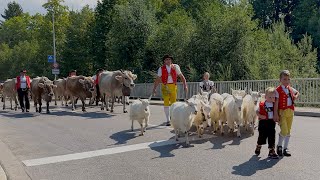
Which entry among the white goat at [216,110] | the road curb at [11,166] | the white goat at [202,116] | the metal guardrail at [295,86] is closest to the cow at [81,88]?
the metal guardrail at [295,86]

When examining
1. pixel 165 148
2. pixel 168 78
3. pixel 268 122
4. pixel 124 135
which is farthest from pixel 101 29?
pixel 268 122

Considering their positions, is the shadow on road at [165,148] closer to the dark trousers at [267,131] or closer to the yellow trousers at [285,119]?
the dark trousers at [267,131]

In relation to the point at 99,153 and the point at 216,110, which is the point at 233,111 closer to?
the point at 216,110

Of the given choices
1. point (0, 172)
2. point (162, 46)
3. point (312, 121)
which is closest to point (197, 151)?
point (0, 172)

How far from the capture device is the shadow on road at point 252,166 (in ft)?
24.2

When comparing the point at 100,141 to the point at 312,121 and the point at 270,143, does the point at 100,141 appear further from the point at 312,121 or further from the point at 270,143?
the point at 312,121

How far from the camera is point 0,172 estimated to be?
308 inches

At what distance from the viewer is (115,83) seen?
20.0m

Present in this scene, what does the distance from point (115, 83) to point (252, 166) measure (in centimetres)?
1292

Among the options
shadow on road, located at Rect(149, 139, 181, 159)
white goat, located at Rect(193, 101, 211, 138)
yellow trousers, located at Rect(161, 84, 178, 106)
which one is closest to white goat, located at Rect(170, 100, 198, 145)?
shadow on road, located at Rect(149, 139, 181, 159)

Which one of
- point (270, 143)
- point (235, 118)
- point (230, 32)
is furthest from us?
point (230, 32)

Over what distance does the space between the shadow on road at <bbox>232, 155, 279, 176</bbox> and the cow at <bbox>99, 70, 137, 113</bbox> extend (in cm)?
1067

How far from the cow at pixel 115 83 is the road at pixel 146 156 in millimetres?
5121

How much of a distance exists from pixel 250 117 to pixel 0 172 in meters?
6.67
